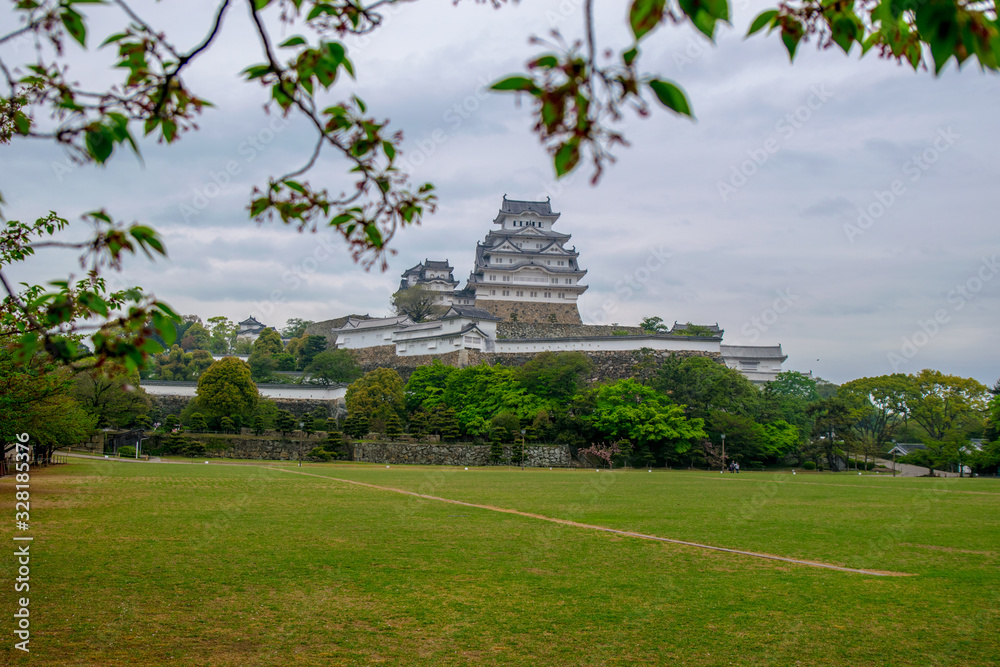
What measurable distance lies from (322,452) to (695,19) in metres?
34.3

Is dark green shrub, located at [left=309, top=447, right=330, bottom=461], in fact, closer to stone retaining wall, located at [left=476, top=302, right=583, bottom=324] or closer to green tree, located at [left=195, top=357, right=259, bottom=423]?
green tree, located at [left=195, top=357, right=259, bottom=423]

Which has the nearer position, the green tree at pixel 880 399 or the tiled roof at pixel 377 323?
the green tree at pixel 880 399

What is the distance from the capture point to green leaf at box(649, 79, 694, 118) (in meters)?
1.63

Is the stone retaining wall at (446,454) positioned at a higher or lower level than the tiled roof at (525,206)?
lower

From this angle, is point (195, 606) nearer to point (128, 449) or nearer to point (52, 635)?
point (52, 635)

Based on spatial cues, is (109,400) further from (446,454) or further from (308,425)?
(446,454)

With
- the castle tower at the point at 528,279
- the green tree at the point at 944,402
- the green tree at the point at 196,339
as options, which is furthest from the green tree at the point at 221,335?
the green tree at the point at 944,402

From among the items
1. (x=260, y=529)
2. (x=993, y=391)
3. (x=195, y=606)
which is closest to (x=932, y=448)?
(x=993, y=391)

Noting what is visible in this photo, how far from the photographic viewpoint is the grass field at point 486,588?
15.6 ft

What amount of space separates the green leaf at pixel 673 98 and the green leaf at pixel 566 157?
0.23m

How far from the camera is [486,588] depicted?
6375 mm

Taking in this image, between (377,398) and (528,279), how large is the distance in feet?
66.5

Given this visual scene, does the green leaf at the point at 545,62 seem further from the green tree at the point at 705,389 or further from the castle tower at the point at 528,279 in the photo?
the castle tower at the point at 528,279

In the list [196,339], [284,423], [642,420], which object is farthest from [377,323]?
[196,339]
